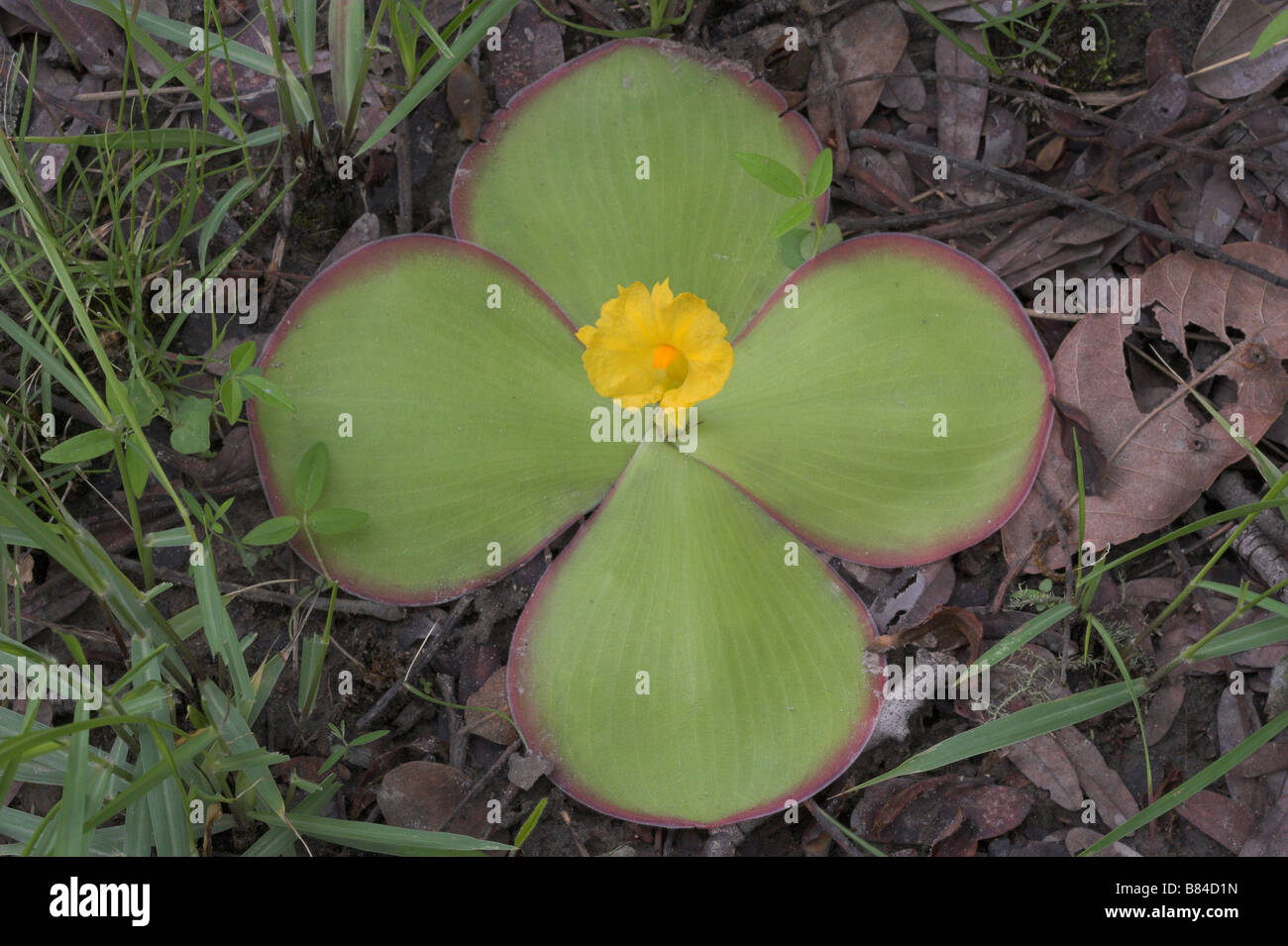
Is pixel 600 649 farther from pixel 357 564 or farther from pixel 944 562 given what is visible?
pixel 944 562

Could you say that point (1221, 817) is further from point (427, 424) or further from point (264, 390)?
point (264, 390)

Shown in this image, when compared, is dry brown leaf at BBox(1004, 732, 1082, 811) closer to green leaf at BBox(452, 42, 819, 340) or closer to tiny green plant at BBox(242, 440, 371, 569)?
green leaf at BBox(452, 42, 819, 340)

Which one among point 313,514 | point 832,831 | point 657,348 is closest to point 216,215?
point 313,514

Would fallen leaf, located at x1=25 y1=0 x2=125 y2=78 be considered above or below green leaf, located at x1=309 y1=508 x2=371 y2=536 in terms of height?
above

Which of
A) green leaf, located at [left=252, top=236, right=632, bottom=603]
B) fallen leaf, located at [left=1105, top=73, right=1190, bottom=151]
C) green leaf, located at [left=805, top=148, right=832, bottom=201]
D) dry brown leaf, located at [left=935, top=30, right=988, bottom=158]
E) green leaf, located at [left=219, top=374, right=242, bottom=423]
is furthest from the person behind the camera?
dry brown leaf, located at [left=935, top=30, right=988, bottom=158]

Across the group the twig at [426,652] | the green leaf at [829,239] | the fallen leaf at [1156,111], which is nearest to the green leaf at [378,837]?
the twig at [426,652]

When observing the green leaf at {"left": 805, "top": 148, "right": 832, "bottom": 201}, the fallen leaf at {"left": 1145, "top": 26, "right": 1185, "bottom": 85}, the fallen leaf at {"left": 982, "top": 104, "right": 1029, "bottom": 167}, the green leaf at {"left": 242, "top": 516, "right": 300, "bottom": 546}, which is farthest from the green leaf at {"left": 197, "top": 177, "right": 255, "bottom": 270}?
the fallen leaf at {"left": 1145, "top": 26, "right": 1185, "bottom": 85}
